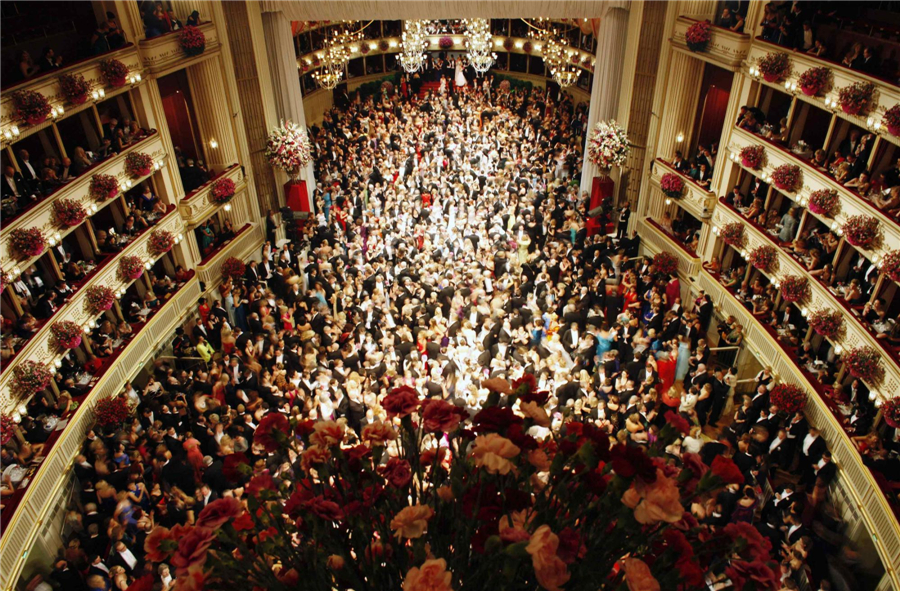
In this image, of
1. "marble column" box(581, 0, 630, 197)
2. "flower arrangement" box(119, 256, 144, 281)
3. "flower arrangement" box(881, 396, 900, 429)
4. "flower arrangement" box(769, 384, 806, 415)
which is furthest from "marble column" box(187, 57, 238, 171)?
"flower arrangement" box(881, 396, 900, 429)

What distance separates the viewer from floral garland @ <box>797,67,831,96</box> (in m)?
8.53

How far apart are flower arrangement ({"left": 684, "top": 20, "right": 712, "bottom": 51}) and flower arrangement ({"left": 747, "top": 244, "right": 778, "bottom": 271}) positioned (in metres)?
3.68

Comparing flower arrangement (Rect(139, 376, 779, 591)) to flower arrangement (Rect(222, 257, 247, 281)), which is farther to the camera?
flower arrangement (Rect(222, 257, 247, 281))

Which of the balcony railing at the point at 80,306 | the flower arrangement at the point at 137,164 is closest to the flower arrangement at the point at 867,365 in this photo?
the balcony railing at the point at 80,306

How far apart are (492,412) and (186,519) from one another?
557 centimetres

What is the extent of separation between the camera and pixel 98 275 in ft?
29.6

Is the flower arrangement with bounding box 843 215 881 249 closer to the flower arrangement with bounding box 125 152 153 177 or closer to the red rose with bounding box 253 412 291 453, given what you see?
the red rose with bounding box 253 412 291 453

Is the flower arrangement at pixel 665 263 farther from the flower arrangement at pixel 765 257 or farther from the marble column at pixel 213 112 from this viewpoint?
the marble column at pixel 213 112

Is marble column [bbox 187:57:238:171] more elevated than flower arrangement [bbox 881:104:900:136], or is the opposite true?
flower arrangement [bbox 881:104:900:136]

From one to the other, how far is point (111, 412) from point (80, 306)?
159 cm

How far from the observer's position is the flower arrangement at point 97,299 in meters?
8.66

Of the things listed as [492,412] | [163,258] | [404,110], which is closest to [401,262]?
[163,258]

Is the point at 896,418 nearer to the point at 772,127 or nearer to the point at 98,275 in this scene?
the point at 772,127

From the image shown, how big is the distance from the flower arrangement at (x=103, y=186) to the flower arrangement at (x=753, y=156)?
9.60 metres
